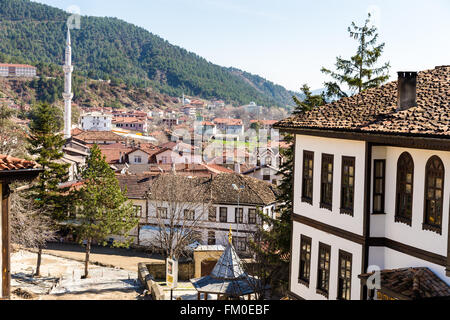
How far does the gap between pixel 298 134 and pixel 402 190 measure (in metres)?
4.41

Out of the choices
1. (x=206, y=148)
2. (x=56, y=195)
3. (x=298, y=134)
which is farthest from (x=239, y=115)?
(x=298, y=134)

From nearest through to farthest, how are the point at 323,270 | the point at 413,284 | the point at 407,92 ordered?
the point at 413,284, the point at 407,92, the point at 323,270

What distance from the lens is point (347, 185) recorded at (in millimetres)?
13555

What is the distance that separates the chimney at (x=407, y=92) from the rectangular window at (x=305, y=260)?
4758 millimetres

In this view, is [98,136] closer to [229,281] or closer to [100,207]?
[100,207]

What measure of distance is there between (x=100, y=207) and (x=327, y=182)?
2557 cm

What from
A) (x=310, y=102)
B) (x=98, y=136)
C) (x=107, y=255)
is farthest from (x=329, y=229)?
(x=98, y=136)

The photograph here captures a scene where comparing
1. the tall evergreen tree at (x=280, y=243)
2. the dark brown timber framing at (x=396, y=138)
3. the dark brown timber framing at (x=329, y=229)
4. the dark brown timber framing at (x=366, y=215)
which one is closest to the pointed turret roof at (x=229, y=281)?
the tall evergreen tree at (x=280, y=243)

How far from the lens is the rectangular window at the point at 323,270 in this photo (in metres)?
14.4

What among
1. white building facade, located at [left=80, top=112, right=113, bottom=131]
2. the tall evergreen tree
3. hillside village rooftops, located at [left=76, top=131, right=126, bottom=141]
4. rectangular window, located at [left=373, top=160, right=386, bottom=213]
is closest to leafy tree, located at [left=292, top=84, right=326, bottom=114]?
the tall evergreen tree

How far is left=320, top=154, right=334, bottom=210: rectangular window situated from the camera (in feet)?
46.9

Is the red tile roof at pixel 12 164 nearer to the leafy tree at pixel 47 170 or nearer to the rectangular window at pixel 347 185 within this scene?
the rectangular window at pixel 347 185

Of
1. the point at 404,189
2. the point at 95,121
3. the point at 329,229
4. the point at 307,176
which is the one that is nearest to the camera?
the point at 404,189
